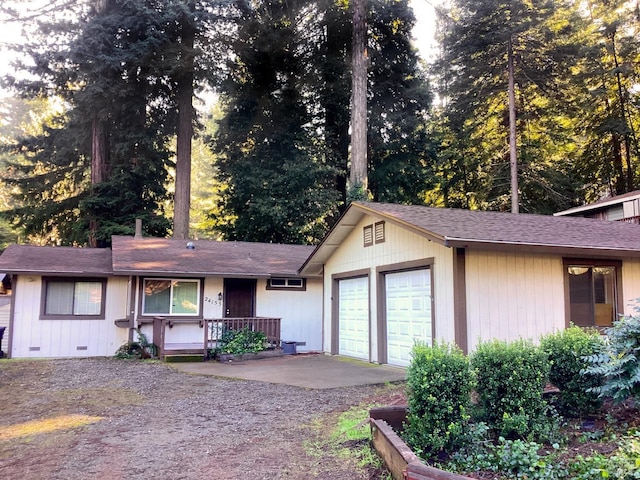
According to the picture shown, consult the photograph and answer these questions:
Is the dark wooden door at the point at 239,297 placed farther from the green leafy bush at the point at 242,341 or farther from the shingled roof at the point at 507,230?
the shingled roof at the point at 507,230

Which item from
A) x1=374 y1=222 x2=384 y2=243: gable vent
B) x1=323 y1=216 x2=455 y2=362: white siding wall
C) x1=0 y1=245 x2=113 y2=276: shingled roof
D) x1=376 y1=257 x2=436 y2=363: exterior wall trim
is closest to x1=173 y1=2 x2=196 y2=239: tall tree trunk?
x1=0 y1=245 x2=113 y2=276: shingled roof

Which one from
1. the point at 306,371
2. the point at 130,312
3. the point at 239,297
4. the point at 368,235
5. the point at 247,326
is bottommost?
the point at 306,371

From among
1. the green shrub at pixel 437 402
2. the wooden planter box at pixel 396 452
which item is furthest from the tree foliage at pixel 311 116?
the green shrub at pixel 437 402

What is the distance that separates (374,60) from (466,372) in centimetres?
2205

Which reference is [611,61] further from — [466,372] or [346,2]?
[466,372]

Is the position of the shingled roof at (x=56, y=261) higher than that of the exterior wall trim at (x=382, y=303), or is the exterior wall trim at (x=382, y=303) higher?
the shingled roof at (x=56, y=261)

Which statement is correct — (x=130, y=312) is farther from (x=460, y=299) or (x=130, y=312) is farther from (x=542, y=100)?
(x=542, y=100)

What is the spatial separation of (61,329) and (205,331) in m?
4.42

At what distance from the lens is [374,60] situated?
79.3 ft

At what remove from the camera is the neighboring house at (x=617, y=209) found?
48.8 feet

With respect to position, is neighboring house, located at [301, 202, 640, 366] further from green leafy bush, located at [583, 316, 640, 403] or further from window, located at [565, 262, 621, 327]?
green leafy bush, located at [583, 316, 640, 403]

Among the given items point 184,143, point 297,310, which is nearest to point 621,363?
point 297,310

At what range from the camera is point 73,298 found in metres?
14.2

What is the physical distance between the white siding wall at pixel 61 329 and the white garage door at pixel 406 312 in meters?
7.84
